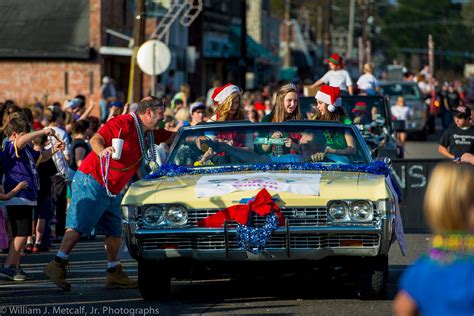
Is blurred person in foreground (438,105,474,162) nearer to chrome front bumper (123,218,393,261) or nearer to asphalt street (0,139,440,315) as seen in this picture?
asphalt street (0,139,440,315)

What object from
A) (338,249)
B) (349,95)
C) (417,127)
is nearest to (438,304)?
(338,249)

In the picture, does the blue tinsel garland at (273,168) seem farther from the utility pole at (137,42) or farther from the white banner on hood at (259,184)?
the utility pole at (137,42)

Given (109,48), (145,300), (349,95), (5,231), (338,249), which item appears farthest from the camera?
(109,48)

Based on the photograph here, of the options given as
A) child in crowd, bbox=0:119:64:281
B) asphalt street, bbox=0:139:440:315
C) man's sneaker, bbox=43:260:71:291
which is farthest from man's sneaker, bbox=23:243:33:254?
man's sneaker, bbox=43:260:71:291

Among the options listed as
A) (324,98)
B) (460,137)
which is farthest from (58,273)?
(460,137)

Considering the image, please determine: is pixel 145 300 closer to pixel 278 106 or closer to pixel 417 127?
pixel 278 106

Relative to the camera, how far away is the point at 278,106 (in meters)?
12.3

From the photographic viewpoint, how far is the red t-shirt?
10.4 metres

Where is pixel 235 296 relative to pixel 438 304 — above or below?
below

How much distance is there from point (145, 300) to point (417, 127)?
29.4 meters

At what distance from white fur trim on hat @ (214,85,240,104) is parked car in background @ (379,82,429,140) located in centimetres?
2575

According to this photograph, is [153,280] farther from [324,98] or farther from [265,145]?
[324,98]

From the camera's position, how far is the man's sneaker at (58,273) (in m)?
10.4

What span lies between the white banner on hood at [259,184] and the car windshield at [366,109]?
367 inches
